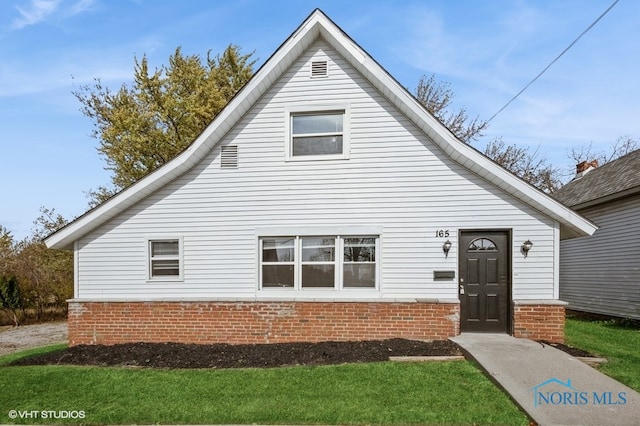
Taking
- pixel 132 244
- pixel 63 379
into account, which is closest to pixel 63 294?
pixel 132 244

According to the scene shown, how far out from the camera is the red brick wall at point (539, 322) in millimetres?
7559

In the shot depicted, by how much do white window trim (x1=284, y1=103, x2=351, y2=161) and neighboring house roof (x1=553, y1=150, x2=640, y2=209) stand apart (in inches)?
383

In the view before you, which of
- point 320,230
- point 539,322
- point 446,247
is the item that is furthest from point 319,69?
point 539,322

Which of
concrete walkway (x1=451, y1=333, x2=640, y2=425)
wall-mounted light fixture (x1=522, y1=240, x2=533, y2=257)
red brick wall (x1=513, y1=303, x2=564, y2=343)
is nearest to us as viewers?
concrete walkway (x1=451, y1=333, x2=640, y2=425)

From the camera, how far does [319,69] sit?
8.49m

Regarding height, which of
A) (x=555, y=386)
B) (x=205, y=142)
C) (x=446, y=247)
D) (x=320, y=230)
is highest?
(x=205, y=142)

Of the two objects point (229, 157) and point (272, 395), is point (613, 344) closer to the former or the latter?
point (272, 395)

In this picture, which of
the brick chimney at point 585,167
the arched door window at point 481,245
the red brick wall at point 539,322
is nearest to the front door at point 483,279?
the arched door window at point 481,245

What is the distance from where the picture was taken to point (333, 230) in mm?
8242

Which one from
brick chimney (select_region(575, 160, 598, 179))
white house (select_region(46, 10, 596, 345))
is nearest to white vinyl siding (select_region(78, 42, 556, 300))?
white house (select_region(46, 10, 596, 345))

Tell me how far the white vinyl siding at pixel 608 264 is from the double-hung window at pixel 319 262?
9565 millimetres

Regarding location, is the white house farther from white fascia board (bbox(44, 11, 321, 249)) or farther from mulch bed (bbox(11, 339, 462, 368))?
mulch bed (bbox(11, 339, 462, 368))

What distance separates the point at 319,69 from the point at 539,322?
7.63 m

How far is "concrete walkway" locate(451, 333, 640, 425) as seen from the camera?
429 cm
